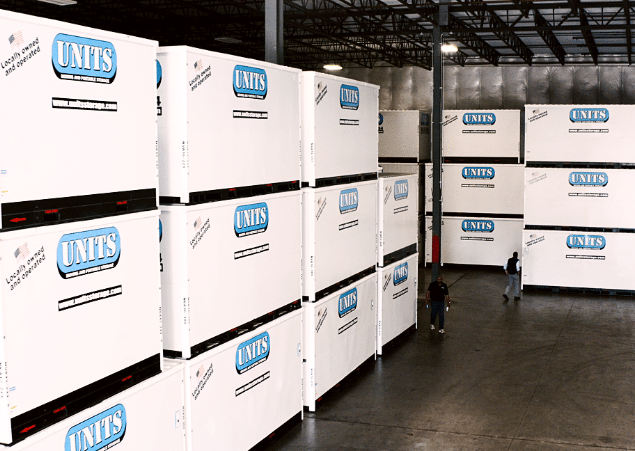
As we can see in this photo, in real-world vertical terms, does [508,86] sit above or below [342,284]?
above

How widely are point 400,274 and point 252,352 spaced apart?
520cm

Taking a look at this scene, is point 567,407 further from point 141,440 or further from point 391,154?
point 391,154

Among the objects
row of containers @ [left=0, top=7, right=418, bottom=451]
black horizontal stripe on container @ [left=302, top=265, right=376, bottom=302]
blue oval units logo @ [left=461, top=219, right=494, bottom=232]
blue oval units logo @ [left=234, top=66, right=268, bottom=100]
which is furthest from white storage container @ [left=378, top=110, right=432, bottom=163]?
blue oval units logo @ [left=234, top=66, right=268, bottom=100]

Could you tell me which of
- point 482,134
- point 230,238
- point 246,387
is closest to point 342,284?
point 246,387

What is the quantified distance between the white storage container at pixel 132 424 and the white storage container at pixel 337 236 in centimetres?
295

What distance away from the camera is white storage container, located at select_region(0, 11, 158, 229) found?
14.1 ft

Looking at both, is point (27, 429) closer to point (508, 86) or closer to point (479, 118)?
point (479, 118)

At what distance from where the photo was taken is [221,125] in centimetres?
655

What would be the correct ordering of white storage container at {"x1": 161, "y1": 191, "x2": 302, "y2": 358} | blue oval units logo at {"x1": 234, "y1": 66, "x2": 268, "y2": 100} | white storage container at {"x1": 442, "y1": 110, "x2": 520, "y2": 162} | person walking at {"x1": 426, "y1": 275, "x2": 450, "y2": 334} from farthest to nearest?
white storage container at {"x1": 442, "y1": 110, "x2": 520, "y2": 162} < person walking at {"x1": 426, "y1": 275, "x2": 450, "y2": 334} < blue oval units logo at {"x1": 234, "y1": 66, "x2": 268, "y2": 100} < white storage container at {"x1": 161, "y1": 191, "x2": 302, "y2": 358}

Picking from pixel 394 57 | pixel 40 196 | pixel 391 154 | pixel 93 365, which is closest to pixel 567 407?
pixel 93 365

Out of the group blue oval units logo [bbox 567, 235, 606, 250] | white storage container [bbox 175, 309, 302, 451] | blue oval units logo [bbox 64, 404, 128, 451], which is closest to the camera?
blue oval units logo [bbox 64, 404, 128, 451]

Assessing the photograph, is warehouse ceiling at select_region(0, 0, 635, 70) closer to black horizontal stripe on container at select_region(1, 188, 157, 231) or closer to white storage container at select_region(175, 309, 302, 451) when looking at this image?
white storage container at select_region(175, 309, 302, 451)

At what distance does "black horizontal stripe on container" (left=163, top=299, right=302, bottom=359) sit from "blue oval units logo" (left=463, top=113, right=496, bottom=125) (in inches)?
484

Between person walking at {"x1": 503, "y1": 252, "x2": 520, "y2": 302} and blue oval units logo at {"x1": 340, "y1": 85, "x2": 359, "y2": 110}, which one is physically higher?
blue oval units logo at {"x1": 340, "y1": 85, "x2": 359, "y2": 110}
